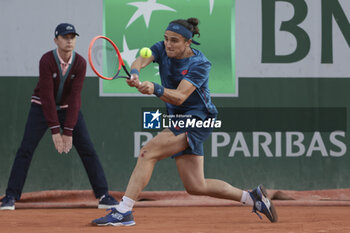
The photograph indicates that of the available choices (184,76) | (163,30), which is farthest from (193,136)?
(163,30)

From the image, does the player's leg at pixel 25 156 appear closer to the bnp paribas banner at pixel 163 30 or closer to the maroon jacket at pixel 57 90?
the maroon jacket at pixel 57 90

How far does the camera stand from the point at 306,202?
6.44 metres

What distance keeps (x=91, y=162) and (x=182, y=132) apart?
5.43 feet

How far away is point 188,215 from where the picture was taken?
5.65 meters

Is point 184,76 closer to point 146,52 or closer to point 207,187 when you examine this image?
point 146,52

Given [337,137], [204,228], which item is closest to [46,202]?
[204,228]

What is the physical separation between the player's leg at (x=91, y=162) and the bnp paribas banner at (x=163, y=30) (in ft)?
2.49

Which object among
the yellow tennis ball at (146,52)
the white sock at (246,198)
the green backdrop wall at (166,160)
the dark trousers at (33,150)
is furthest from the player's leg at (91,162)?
the yellow tennis ball at (146,52)

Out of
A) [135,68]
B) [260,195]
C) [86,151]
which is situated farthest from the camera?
[86,151]

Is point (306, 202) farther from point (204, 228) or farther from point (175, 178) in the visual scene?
point (204, 228)

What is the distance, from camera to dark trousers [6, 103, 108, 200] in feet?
19.4

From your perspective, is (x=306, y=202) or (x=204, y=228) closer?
(x=204, y=228)

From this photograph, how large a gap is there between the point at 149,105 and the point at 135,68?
85.8 inches

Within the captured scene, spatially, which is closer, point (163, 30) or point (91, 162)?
point (91, 162)
